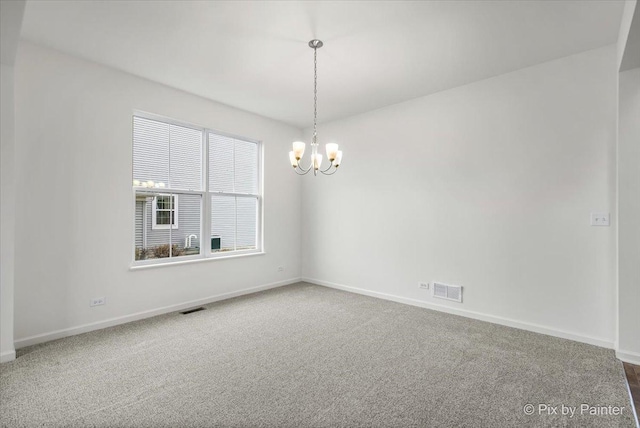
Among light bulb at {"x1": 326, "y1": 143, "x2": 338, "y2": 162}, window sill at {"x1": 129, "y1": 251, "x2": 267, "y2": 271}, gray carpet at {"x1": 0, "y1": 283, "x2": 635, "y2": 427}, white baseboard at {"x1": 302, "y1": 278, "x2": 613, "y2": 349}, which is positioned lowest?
gray carpet at {"x1": 0, "y1": 283, "x2": 635, "y2": 427}

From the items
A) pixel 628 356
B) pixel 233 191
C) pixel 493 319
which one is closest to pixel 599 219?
pixel 628 356

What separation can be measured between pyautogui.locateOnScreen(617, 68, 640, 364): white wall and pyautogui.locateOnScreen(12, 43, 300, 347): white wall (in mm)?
4608

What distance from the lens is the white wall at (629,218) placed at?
2650 mm

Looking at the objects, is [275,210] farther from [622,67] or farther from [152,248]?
[622,67]

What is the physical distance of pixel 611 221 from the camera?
117 inches

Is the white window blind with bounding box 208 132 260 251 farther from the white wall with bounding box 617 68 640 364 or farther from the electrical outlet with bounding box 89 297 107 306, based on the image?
the white wall with bounding box 617 68 640 364

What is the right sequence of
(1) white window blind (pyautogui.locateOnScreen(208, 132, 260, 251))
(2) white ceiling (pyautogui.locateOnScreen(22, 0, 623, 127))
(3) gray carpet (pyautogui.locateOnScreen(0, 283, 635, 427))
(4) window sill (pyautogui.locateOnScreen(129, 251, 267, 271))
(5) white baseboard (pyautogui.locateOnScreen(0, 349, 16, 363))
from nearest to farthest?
(3) gray carpet (pyautogui.locateOnScreen(0, 283, 635, 427)) < (2) white ceiling (pyautogui.locateOnScreen(22, 0, 623, 127)) < (5) white baseboard (pyautogui.locateOnScreen(0, 349, 16, 363)) < (4) window sill (pyautogui.locateOnScreen(129, 251, 267, 271)) < (1) white window blind (pyautogui.locateOnScreen(208, 132, 260, 251))

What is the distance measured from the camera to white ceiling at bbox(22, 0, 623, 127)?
2.49 metres

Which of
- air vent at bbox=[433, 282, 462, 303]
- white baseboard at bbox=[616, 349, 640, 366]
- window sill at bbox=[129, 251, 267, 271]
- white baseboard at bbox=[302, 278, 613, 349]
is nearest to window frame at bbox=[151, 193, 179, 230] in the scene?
window sill at bbox=[129, 251, 267, 271]

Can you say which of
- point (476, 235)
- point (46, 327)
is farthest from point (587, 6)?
point (46, 327)

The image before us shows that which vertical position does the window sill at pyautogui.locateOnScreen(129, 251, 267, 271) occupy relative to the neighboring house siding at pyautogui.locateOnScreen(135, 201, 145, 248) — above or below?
below

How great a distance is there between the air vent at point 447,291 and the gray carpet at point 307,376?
395 mm

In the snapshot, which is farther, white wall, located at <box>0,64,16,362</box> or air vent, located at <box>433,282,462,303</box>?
air vent, located at <box>433,282,462,303</box>

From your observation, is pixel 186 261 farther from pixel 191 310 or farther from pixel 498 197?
pixel 498 197
